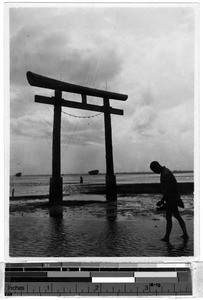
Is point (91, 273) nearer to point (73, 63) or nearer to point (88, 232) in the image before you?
point (88, 232)

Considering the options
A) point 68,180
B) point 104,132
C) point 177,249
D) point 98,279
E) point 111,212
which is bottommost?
point 98,279

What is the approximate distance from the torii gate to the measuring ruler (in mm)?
257

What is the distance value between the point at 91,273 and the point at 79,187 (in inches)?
12.5

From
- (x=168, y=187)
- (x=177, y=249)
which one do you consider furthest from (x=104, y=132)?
(x=177, y=249)

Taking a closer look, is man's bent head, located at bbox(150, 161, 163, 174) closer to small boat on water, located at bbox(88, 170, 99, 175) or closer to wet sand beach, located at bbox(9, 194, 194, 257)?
wet sand beach, located at bbox(9, 194, 194, 257)

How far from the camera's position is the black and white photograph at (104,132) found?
66.9 inches

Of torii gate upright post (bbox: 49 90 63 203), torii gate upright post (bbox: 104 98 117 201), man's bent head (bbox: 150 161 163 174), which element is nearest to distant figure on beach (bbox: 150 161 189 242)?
man's bent head (bbox: 150 161 163 174)

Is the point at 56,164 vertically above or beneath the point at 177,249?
above

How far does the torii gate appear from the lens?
172 centimetres

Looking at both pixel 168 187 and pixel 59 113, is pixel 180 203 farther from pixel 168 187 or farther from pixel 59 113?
pixel 59 113

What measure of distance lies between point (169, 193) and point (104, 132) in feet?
1.12

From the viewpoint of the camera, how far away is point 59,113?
5.70ft

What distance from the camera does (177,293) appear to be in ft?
5.41

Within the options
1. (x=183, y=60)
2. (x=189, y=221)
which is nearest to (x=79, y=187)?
(x=189, y=221)
